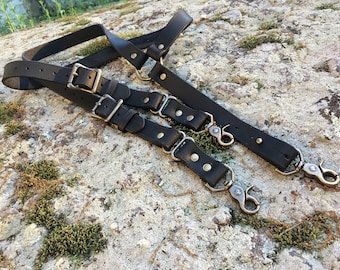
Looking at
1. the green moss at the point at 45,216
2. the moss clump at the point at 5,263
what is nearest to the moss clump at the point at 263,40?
the green moss at the point at 45,216

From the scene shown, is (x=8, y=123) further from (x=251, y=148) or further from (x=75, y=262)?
(x=251, y=148)

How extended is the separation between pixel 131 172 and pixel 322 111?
1511mm

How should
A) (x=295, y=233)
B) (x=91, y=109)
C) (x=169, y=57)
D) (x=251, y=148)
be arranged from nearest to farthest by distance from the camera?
(x=295, y=233) → (x=251, y=148) → (x=91, y=109) → (x=169, y=57)

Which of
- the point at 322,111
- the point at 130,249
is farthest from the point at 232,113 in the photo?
the point at 130,249

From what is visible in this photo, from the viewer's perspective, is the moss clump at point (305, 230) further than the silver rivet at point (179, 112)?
No

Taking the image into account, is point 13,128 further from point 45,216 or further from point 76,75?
point 45,216

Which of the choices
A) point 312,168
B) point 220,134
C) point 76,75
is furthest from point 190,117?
point 76,75

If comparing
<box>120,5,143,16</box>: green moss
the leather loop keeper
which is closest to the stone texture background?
the leather loop keeper

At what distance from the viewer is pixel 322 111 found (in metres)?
2.74

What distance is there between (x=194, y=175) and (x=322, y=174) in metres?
0.84

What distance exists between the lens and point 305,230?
2.13 meters

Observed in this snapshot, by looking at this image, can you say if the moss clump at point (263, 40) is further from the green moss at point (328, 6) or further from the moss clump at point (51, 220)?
the moss clump at point (51, 220)

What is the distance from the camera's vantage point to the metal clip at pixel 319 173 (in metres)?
2.30

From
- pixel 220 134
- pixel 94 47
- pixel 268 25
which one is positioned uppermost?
pixel 268 25
